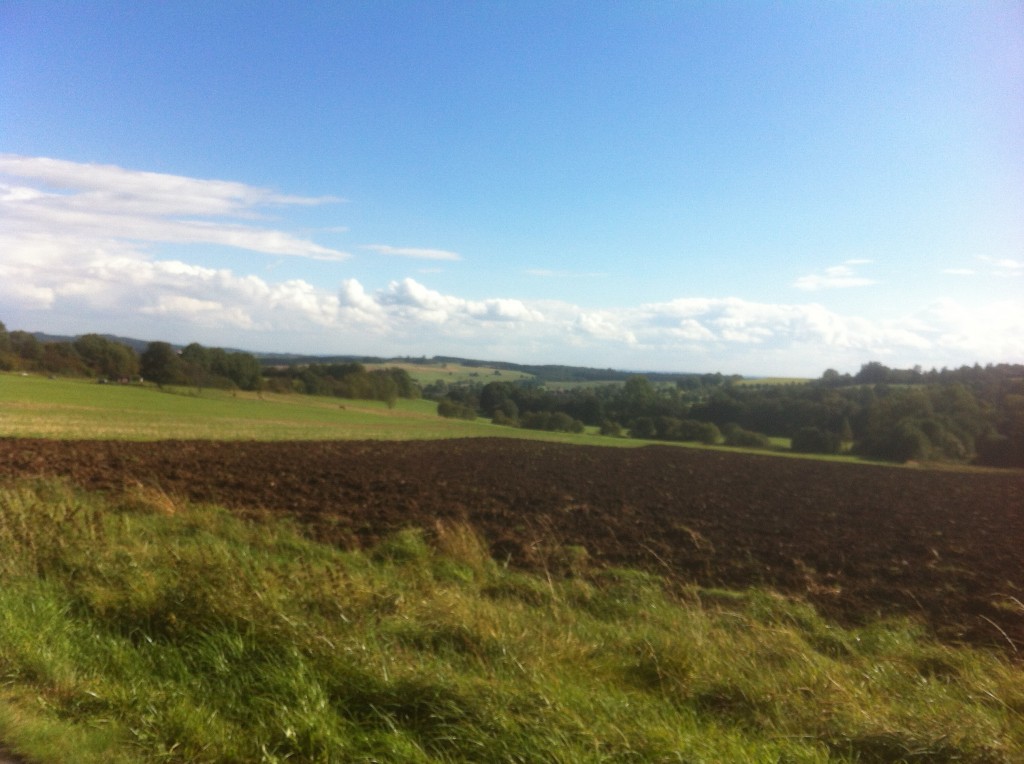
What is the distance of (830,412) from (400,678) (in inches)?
3055

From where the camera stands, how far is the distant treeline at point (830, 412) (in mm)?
61594

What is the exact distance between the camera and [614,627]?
7.05 meters

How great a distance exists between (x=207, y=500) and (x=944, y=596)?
1466 centimetres

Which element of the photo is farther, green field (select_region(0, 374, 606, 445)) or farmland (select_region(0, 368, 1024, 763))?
green field (select_region(0, 374, 606, 445))

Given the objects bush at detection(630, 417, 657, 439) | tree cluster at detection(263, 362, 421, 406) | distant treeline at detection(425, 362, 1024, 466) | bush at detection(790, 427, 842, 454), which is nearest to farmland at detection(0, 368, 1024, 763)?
distant treeline at detection(425, 362, 1024, 466)

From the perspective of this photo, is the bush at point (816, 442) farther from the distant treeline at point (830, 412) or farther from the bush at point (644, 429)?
the bush at point (644, 429)

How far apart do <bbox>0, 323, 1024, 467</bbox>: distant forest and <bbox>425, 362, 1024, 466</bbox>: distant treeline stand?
13 cm

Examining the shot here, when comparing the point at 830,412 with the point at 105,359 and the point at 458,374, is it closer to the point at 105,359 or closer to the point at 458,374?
the point at 105,359

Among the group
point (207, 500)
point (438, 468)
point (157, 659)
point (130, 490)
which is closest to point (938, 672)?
point (157, 659)

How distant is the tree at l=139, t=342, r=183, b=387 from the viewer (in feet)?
237

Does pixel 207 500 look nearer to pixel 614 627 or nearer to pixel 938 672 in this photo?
pixel 614 627

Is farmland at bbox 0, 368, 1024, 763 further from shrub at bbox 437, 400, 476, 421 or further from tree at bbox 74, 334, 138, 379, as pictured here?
shrub at bbox 437, 400, 476, 421

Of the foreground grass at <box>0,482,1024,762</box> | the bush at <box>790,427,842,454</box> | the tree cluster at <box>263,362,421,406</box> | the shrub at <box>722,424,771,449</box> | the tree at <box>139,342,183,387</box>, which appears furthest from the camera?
the tree cluster at <box>263,362,421,406</box>

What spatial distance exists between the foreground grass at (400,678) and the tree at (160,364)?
7123 centimetres
